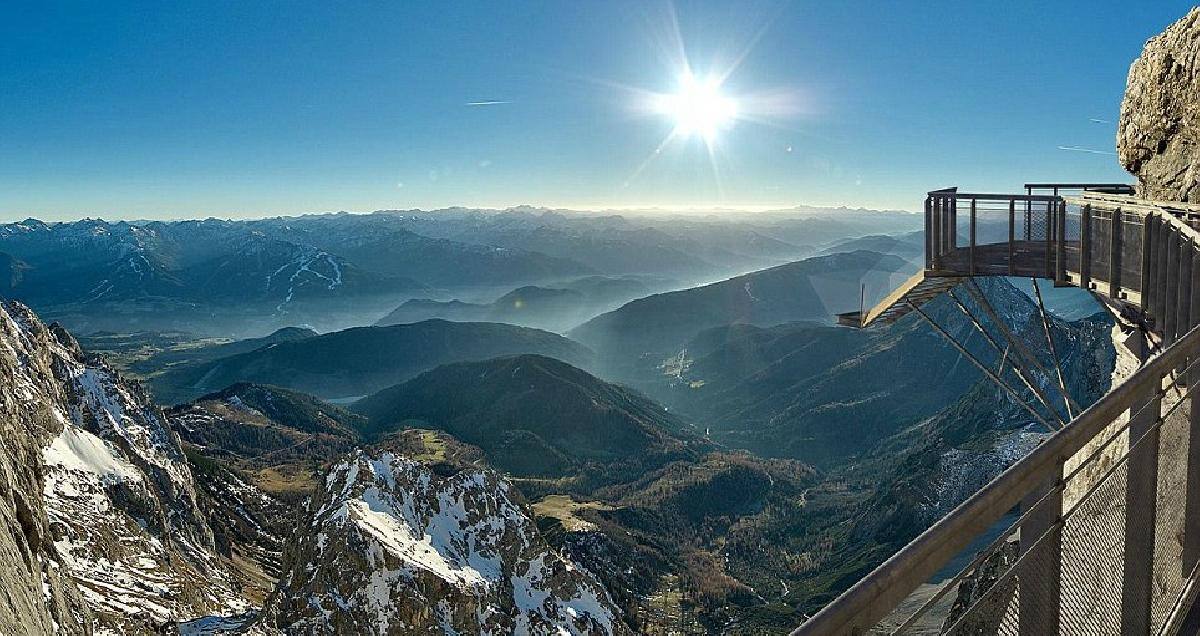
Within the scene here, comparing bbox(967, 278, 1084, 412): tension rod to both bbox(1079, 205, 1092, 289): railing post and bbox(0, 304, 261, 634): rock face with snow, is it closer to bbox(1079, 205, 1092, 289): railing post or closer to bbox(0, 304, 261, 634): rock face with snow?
bbox(1079, 205, 1092, 289): railing post

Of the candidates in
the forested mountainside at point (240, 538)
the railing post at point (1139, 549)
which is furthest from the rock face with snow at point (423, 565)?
the railing post at point (1139, 549)

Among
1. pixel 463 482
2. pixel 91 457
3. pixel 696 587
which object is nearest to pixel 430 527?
pixel 463 482

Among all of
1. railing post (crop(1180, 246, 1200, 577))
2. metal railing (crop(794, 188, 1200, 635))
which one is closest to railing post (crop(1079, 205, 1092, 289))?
metal railing (crop(794, 188, 1200, 635))

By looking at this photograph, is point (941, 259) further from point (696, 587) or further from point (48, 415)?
point (696, 587)

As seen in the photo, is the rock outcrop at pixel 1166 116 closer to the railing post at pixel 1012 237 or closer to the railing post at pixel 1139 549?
the railing post at pixel 1012 237

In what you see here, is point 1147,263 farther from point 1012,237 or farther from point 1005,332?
point 1005,332
